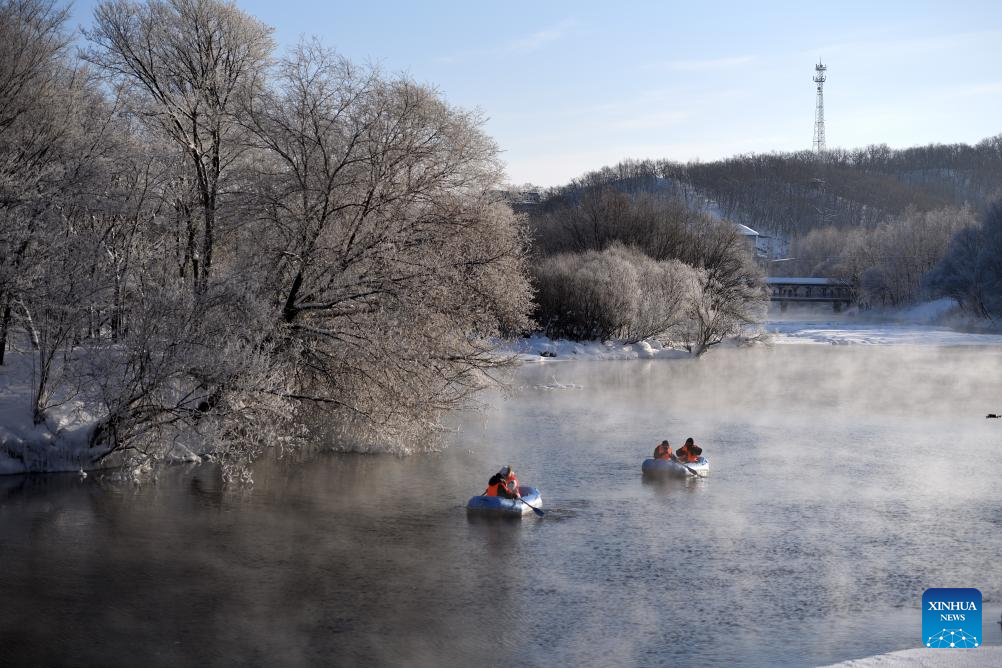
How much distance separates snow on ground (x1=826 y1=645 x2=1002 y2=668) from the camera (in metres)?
9.30

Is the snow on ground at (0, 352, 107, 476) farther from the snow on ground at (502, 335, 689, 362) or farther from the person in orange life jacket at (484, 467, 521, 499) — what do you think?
the snow on ground at (502, 335, 689, 362)

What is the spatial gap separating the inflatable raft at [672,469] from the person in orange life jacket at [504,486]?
4.12 metres

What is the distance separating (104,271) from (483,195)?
7625 millimetres

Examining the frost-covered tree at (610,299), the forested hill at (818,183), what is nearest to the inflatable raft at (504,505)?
the frost-covered tree at (610,299)

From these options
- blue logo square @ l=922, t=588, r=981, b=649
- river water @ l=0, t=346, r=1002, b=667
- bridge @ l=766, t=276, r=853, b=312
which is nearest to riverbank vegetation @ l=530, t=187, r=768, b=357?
river water @ l=0, t=346, r=1002, b=667

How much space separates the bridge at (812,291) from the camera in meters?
101

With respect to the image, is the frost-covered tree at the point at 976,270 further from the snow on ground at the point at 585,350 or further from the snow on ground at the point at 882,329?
the snow on ground at the point at 585,350

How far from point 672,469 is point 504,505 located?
4.68 meters

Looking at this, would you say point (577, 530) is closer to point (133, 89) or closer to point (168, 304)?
point (168, 304)

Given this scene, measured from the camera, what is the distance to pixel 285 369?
64.6 ft

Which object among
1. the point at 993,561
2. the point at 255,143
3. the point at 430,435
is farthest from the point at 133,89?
the point at 993,561

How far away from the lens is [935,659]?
958cm

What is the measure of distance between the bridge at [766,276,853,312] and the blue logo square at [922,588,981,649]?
91.4 meters

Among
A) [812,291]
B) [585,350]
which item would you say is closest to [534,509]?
[585,350]
